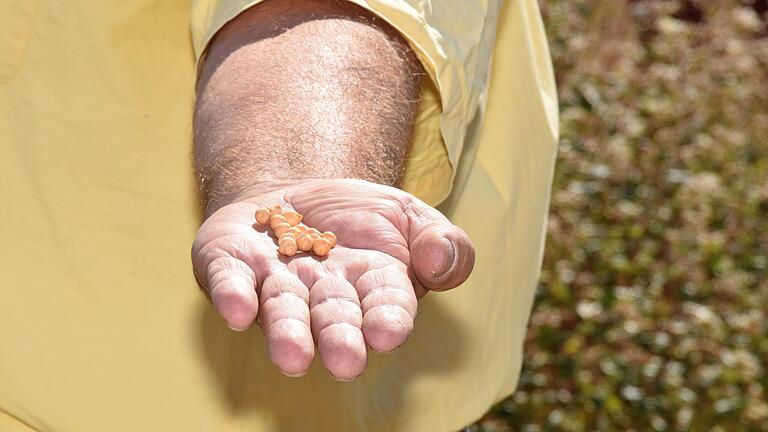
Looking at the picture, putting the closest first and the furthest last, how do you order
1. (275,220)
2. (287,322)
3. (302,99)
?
(287,322)
(275,220)
(302,99)

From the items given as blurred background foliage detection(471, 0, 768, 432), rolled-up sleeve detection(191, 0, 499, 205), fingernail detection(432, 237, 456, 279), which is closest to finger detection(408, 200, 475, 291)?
fingernail detection(432, 237, 456, 279)

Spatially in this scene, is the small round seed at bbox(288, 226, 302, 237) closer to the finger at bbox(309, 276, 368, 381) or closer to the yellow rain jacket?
the finger at bbox(309, 276, 368, 381)

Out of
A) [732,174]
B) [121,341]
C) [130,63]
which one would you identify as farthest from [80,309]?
[732,174]

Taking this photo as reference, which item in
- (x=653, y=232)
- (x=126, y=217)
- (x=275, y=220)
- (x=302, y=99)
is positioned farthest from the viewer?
(x=653, y=232)

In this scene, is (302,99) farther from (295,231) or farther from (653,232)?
(653,232)

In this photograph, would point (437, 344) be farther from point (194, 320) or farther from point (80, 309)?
point (80, 309)

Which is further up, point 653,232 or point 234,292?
point 234,292

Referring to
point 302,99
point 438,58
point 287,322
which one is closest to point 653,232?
point 438,58

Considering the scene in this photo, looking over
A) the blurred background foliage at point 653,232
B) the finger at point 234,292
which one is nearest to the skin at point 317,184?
the finger at point 234,292
